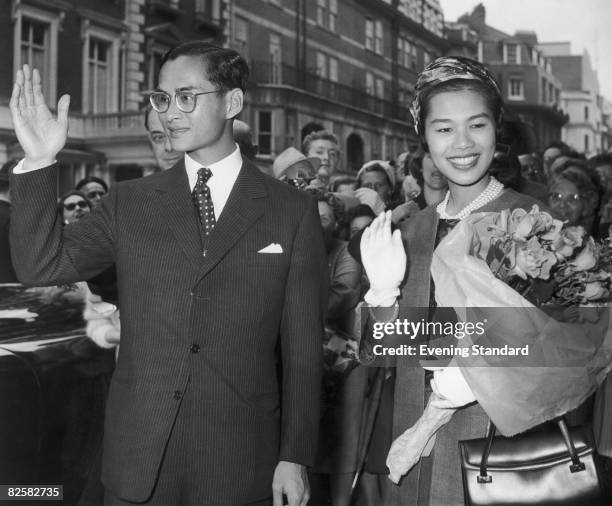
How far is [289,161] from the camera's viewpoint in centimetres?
397

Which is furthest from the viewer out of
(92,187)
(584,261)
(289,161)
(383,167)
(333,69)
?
(383,167)

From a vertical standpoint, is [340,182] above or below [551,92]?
below

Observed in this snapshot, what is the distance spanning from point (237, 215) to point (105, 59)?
2.83 meters

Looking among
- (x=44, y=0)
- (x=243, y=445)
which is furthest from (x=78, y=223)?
(x=44, y=0)

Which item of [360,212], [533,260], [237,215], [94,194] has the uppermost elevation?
[94,194]

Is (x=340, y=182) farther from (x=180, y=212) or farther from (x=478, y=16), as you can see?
(x=180, y=212)

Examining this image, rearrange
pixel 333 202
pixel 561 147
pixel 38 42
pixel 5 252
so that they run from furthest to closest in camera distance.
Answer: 1. pixel 561 147
2. pixel 38 42
3. pixel 333 202
4. pixel 5 252

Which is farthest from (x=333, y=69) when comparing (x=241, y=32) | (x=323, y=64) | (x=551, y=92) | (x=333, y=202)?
(x=551, y=92)

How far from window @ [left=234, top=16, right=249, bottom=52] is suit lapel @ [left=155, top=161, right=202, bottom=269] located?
262 cm

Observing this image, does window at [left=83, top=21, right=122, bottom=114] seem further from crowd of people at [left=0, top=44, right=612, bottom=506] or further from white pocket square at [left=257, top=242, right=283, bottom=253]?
white pocket square at [left=257, top=242, right=283, bottom=253]

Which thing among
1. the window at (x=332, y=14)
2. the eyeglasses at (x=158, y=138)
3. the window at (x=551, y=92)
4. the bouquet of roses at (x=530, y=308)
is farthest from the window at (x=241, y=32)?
the bouquet of roses at (x=530, y=308)

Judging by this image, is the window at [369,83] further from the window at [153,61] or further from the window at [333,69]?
the window at [153,61]

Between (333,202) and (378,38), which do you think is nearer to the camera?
(333,202)

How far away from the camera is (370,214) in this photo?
4062mm
